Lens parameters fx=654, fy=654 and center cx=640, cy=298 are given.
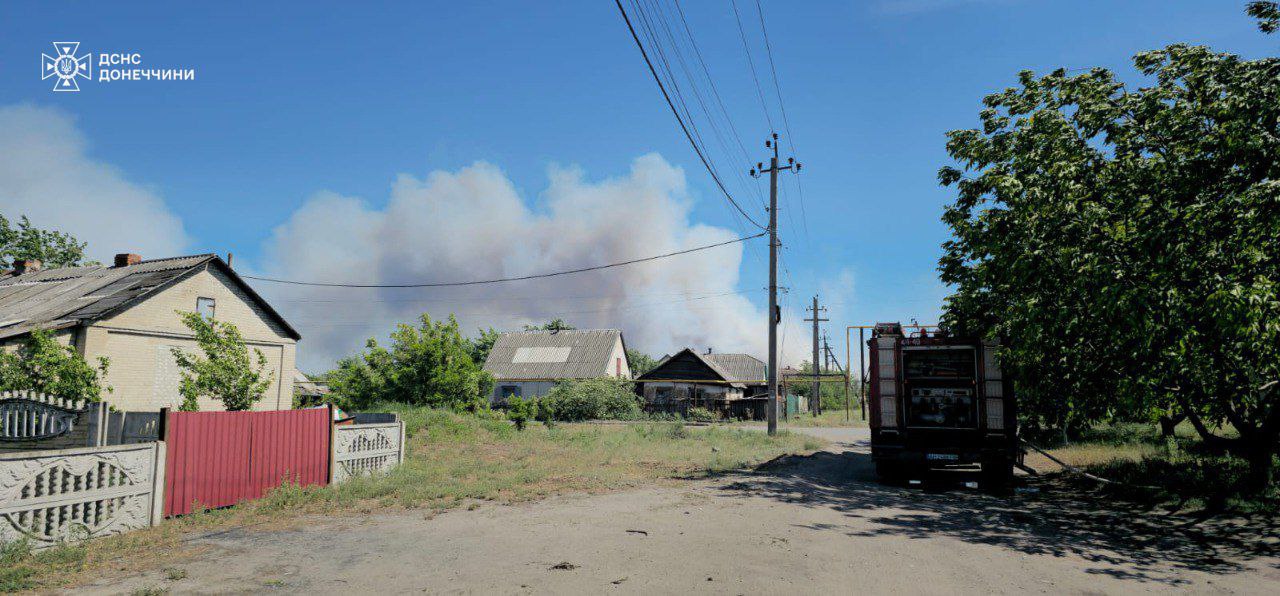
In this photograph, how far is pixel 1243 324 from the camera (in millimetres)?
7422

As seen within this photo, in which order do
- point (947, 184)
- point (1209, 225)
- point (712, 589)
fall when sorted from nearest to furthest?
point (712, 589)
point (1209, 225)
point (947, 184)

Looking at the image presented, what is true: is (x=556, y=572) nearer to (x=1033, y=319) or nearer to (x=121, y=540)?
(x=121, y=540)

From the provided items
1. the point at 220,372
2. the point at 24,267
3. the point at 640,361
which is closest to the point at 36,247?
the point at 24,267

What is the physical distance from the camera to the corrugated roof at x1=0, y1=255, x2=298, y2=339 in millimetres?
19141

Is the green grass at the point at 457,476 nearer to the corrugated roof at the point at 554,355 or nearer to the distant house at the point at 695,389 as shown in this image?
the distant house at the point at 695,389

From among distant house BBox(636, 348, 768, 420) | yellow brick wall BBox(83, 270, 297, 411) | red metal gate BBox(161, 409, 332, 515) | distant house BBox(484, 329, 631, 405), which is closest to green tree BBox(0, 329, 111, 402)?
yellow brick wall BBox(83, 270, 297, 411)

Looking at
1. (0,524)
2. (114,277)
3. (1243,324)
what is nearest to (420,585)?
(0,524)

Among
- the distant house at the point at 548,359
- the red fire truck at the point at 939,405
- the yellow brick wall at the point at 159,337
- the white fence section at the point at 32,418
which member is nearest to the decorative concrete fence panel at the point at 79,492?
the white fence section at the point at 32,418

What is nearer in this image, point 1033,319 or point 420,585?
point 420,585

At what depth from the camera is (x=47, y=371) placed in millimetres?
16391

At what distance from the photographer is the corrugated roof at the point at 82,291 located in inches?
754

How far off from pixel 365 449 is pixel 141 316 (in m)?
13.2

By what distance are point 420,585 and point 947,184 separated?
13.7 meters

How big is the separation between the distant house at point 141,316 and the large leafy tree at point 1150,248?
69.9 feet
